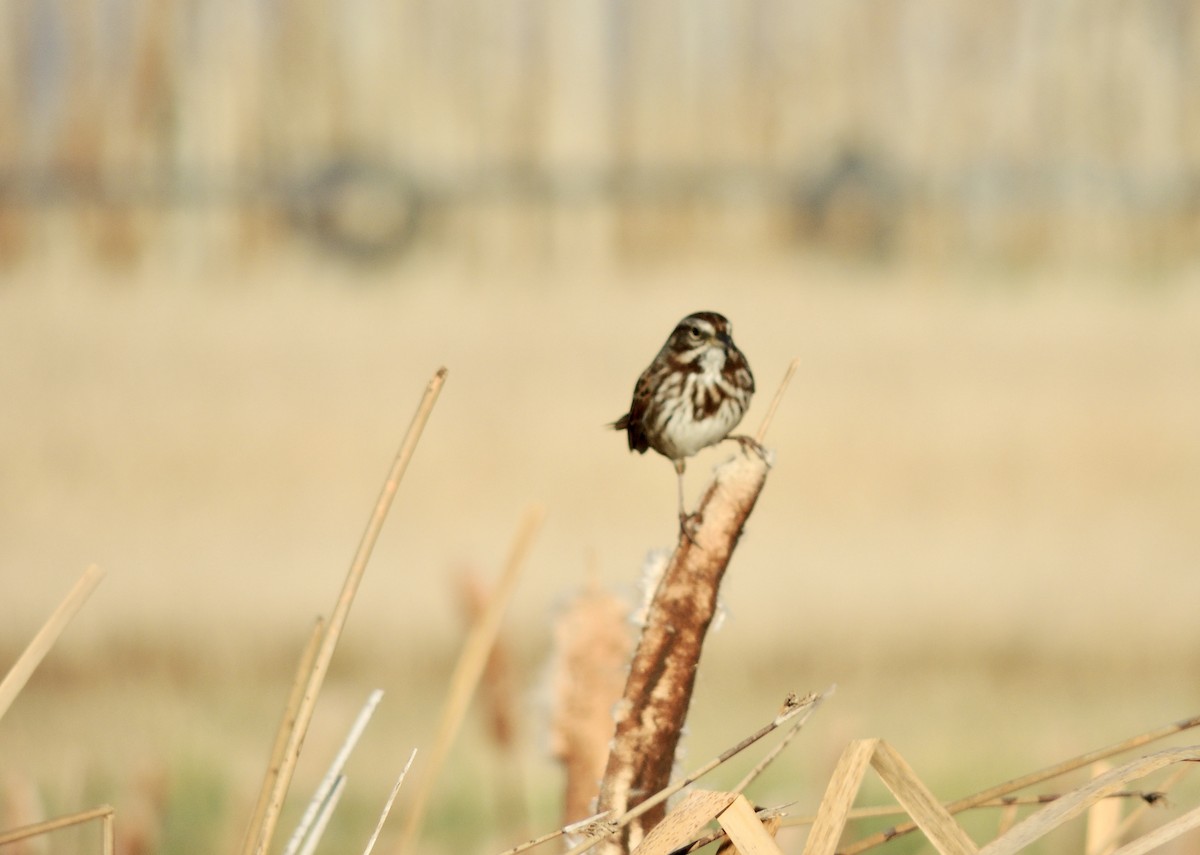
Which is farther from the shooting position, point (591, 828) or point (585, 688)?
point (585, 688)

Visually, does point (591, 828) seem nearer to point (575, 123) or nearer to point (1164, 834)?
point (1164, 834)

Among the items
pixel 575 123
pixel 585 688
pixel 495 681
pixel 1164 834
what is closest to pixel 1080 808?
pixel 1164 834

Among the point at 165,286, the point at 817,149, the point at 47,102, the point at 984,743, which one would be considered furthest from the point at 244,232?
the point at 984,743

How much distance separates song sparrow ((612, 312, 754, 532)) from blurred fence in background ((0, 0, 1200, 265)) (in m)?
0.61

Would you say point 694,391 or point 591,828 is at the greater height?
point 694,391

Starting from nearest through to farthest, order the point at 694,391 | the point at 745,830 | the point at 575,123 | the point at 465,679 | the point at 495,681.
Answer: the point at 745,830, the point at 465,679, the point at 495,681, the point at 694,391, the point at 575,123

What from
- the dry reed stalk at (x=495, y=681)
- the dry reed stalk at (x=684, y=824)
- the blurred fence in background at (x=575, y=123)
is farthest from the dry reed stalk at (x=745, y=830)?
the blurred fence in background at (x=575, y=123)

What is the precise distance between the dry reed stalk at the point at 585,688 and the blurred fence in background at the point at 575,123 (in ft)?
2.87

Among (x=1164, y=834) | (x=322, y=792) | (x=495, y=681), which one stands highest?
(x=495, y=681)

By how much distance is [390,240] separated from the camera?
1.33 m

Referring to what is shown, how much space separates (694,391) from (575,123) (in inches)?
25.9

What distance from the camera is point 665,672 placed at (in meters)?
0.33

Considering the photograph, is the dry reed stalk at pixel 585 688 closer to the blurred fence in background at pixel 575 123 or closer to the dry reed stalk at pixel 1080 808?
the dry reed stalk at pixel 1080 808

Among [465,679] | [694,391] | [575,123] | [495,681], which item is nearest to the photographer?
[465,679]
